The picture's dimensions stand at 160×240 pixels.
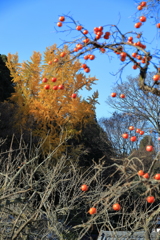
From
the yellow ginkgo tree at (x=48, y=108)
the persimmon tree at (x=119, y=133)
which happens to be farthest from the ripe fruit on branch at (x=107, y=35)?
the persimmon tree at (x=119, y=133)

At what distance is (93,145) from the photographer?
2114 cm

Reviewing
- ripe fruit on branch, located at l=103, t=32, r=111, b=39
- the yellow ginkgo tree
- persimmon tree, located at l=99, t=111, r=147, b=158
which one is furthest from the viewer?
persimmon tree, located at l=99, t=111, r=147, b=158

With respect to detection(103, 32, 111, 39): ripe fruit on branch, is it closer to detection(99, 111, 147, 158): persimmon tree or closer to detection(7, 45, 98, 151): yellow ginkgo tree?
detection(7, 45, 98, 151): yellow ginkgo tree

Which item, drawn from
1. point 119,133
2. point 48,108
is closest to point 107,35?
point 48,108

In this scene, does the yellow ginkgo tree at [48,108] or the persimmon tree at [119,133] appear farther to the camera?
the persimmon tree at [119,133]

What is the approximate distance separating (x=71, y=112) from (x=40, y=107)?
2036mm

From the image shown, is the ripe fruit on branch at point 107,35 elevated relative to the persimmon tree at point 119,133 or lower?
lower

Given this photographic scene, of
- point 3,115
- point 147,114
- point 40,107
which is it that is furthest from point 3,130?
point 147,114

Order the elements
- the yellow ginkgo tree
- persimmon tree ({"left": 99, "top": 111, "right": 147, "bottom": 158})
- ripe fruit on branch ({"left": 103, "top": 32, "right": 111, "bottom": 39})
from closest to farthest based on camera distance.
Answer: ripe fruit on branch ({"left": 103, "top": 32, "right": 111, "bottom": 39}) → the yellow ginkgo tree → persimmon tree ({"left": 99, "top": 111, "right": 147, "bottom": 158})

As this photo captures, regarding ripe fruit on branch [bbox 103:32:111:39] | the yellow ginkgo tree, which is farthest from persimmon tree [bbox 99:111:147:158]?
ripe fruit on branch [bbox 103:32:111:39]

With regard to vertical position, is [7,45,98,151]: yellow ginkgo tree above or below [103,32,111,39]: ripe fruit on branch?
above

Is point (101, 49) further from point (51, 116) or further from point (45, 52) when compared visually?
point (45, 52)

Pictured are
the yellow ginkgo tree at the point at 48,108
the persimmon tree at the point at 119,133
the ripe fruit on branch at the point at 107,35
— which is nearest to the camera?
the ripe fruit on branch at the point at 107,35

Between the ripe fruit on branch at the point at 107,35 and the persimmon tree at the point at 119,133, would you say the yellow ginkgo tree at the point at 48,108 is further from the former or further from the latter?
the ripe fruit on branch at the point at 107,35
